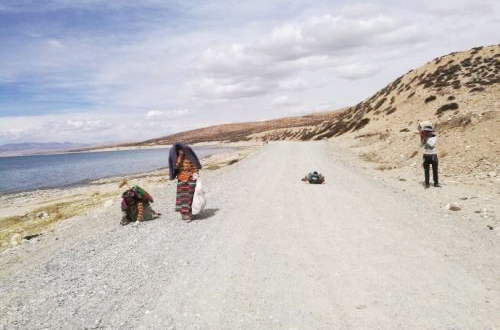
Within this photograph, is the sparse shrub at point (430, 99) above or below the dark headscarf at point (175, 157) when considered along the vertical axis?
above

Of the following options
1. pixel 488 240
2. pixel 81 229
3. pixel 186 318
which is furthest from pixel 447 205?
pixel 81 229

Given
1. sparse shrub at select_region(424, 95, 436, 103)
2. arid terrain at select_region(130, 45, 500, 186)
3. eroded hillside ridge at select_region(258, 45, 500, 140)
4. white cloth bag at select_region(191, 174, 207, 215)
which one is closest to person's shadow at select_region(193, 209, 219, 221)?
white cloth bag at select_region(191, 174, 207, 215)

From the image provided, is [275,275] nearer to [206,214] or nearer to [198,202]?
[198,202]

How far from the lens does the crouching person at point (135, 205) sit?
39.5ft

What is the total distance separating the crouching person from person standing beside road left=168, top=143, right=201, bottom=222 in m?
1.34

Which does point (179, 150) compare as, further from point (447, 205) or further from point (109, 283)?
point (447, 205)

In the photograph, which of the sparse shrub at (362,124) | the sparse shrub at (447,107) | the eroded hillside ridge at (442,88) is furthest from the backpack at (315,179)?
the sparse shrub at (362,124)

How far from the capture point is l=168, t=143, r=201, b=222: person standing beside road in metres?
11.6

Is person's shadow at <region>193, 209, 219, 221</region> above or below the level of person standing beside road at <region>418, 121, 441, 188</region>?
below

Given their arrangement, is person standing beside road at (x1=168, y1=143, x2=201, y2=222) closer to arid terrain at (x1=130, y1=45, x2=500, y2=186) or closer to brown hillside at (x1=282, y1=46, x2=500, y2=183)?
arid terrain at (x1=130, y1=45, x2=500, y2=186)

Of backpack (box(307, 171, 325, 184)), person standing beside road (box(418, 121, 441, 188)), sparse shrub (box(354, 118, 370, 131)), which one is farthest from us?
sparse shrub (box(354, 118, 370, 131))

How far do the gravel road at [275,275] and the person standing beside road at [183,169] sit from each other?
98 cm

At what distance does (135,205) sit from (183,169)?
214 cm

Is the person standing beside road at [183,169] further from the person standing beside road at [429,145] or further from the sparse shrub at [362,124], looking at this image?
the sparse shrub at [362,124]
